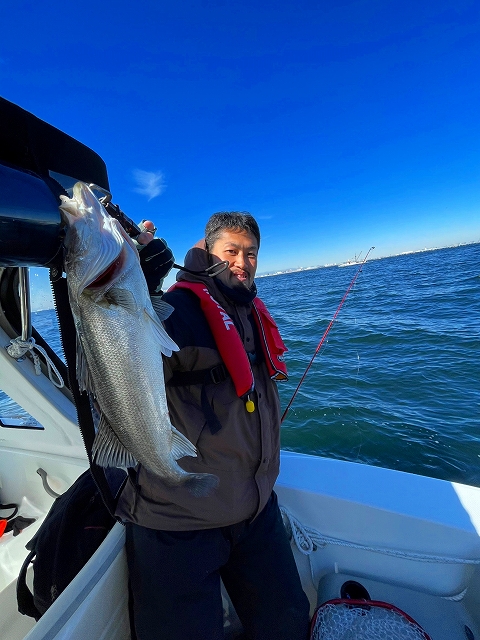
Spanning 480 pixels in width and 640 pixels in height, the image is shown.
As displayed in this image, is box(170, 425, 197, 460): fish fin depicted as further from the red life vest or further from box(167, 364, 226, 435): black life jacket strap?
the red life vest

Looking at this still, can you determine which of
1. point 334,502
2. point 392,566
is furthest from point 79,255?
point 392,566

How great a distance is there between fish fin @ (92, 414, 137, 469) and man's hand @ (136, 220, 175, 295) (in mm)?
767

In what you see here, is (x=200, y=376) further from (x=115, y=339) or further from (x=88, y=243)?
(x=88, y=243)

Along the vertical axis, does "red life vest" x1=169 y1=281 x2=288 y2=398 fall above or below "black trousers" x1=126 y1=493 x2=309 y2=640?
above

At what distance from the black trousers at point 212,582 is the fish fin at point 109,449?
62cm

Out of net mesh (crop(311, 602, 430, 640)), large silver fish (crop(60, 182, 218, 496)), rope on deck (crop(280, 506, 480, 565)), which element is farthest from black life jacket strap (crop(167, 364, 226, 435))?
net mesh (crop(311, 602, 430, 640))

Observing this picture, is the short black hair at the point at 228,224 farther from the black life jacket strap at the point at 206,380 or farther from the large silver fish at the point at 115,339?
the large silver fish at the point at 115,339

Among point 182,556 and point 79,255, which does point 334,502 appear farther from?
point 79,255

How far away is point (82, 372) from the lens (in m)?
1.40

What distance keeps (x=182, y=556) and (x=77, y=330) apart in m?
1.34

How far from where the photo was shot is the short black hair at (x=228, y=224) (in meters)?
2.44

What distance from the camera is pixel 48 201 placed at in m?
1.10

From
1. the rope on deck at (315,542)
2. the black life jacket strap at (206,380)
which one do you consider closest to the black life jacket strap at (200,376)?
the black life jacket strap at (206,380)

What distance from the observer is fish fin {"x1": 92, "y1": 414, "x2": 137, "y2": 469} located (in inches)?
56.9
